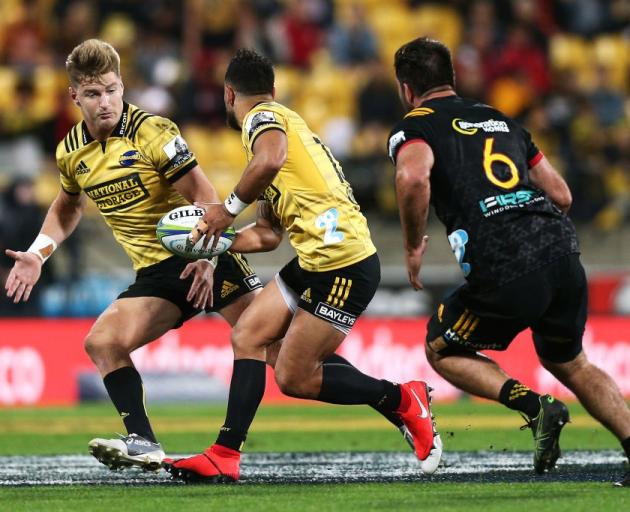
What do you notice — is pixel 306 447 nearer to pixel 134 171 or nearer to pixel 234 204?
pixel 134 171

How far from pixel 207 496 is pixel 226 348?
809 centimetres

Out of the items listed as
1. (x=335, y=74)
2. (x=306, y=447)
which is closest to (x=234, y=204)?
(x=306, y=447)

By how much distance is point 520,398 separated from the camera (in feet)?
21.8

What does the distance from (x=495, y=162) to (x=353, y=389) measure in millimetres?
1542

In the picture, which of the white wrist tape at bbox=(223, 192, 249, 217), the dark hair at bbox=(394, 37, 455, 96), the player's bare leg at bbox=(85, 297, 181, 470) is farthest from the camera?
the player's bare leg at bbox=(85, 297, 181, 470)

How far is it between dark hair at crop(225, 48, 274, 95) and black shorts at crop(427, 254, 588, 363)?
1560mm

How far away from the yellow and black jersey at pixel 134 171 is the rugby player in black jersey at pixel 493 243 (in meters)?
1.40

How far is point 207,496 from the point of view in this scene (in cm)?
627

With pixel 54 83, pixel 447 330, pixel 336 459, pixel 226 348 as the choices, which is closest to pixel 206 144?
pixel 54 83

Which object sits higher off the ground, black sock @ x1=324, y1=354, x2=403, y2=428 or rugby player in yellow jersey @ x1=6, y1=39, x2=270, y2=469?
rugby player in yellow jersey @ x1=6, y1=39, x2=270, y2=469

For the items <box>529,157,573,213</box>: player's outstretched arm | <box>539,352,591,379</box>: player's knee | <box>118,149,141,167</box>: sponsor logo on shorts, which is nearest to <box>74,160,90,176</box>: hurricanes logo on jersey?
<box>118,149,141,167</box>: sponsor logo on shorts

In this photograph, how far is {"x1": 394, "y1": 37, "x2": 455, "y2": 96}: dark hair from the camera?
6863 millimetres

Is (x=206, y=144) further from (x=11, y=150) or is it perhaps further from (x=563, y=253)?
(x=563, y=253)

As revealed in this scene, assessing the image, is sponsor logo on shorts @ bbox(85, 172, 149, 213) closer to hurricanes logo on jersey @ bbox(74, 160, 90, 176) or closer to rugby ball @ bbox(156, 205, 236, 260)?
hurricanes logo on jersey @ bbox(74, 160, 90, 176)
